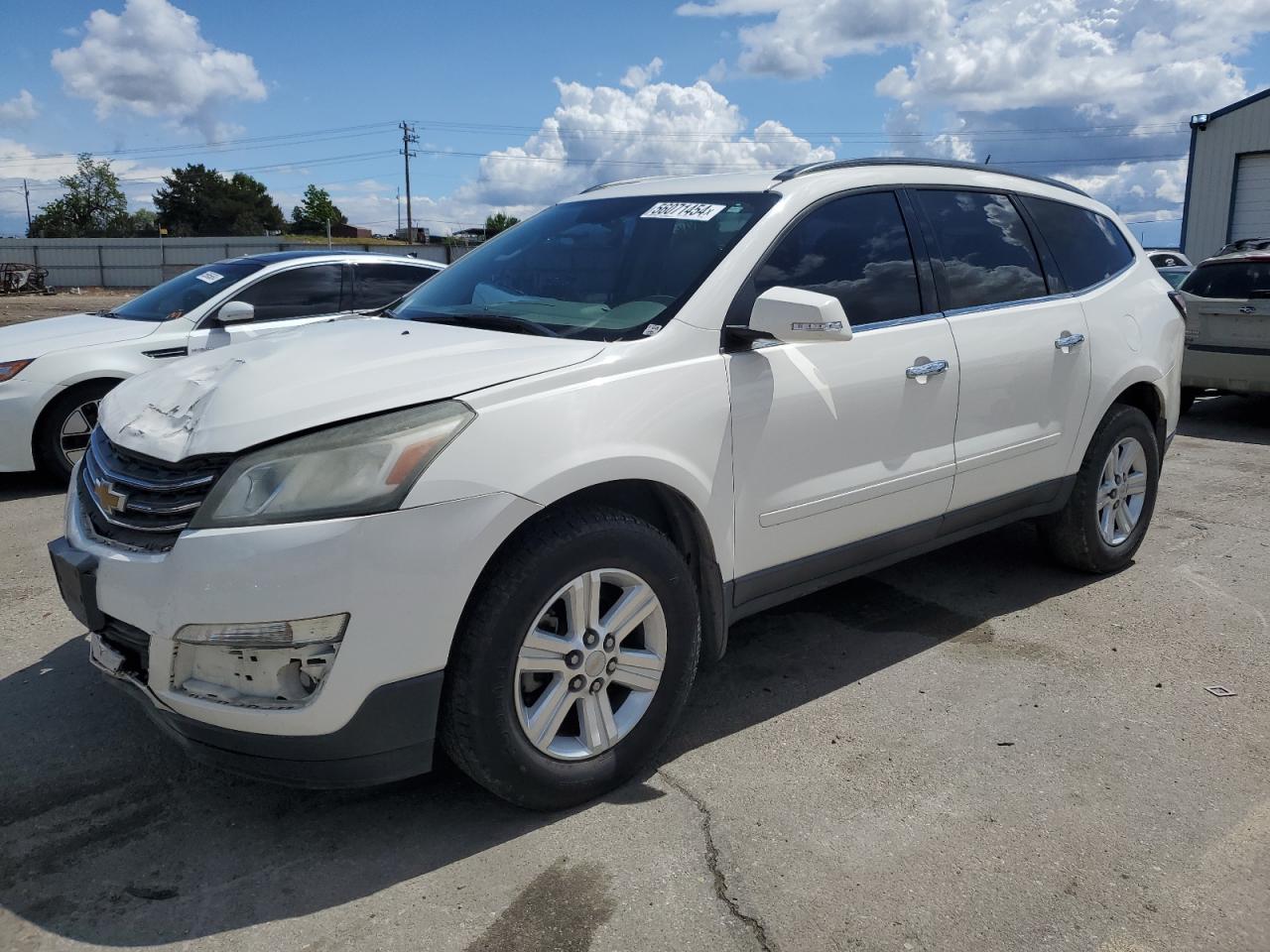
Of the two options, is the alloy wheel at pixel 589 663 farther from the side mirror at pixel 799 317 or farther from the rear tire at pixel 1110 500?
the rear tire at pixel 1110 500

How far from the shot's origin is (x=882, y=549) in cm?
372

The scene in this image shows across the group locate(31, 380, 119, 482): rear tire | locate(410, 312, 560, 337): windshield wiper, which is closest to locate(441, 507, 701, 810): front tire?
locate(410, 312, 560, 337): windshield wiper

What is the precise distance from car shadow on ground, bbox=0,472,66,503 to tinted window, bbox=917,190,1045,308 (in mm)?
5662

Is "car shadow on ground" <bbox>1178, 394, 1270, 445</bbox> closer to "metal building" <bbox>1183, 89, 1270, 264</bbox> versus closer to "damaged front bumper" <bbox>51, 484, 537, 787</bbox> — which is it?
"damaged front bumper" <bbox>51, 484, 537, 787</bbox>

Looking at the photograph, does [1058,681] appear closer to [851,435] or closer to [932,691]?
[932,691]

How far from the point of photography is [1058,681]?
376 centimetres

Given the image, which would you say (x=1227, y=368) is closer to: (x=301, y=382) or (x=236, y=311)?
(x=236, y=311)

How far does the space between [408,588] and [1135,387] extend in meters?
3.80

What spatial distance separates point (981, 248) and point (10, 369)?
5757 mm

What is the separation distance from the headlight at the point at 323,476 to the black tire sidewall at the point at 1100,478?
3224 millimetres

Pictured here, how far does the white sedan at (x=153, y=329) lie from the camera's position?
254 inches

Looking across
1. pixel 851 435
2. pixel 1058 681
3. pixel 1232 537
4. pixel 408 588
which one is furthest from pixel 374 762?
pixel 1232 537

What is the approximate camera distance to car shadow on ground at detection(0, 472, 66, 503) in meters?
6.62

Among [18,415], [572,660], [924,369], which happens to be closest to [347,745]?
[572,660]
